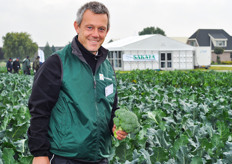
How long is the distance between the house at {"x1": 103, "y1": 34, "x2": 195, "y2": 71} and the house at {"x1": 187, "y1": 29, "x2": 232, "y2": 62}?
76.4 ft

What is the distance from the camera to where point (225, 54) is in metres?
57.6

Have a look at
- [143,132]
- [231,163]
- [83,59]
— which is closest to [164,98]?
[143,132]

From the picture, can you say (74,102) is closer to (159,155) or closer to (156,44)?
(159,155)

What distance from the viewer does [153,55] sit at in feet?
112

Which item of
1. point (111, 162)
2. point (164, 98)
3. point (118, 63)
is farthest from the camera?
point (118, 63)

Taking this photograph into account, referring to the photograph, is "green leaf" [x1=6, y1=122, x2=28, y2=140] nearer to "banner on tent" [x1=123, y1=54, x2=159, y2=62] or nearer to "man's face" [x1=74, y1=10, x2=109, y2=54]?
"man's face" [x1=74, y1=10, x2=109, y2=54]

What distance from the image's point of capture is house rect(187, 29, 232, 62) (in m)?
56.9

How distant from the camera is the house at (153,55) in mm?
33344

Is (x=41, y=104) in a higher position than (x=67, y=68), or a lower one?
lower

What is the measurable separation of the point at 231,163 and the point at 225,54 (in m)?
59.1

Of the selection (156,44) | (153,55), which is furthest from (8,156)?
(156,44)

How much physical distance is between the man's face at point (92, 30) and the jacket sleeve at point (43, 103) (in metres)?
0.30

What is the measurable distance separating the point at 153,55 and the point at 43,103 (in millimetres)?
32844

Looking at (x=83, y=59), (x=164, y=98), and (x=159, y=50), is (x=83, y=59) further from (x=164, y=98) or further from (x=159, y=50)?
(x=159, y=50)
